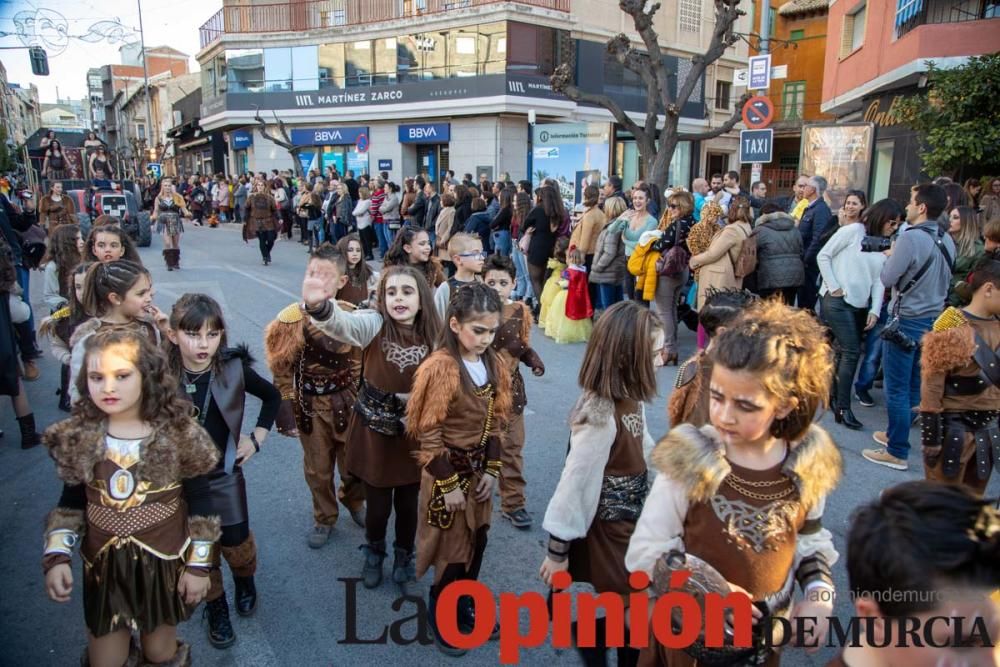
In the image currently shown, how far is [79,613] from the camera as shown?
3.24m

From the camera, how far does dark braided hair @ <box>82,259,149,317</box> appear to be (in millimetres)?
3598

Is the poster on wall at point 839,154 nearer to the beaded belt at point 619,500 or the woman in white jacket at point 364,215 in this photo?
the woman in white jacket at point 364,215

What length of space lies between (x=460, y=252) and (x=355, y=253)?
1.02 meters

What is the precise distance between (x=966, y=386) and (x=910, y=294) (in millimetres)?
1687

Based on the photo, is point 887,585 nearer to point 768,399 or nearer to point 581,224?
point 768,399

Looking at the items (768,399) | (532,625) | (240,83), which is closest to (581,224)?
(532,625)

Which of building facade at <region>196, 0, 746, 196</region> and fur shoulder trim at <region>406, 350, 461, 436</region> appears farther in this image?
building facade at <region>196, 0, 746, 196</region>

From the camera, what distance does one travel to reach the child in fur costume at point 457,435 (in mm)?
2781

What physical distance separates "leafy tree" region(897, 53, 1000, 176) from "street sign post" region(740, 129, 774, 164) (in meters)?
2.64

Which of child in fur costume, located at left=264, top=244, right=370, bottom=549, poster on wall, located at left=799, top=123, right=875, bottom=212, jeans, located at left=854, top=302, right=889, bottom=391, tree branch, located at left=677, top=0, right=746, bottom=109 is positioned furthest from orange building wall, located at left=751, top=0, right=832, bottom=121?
child in fur costume, located at left=264, top=244, right=370, bottom=549

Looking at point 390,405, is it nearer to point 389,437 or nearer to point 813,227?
point 389,437

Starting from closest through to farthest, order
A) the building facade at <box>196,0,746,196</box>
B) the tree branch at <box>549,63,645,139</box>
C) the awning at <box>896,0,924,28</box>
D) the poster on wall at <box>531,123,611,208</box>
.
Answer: the awning at <box>896,0,924,28</box>
the tree branch at <box>549,63,645,139</box>
the poster on wall at <box>531,123,611,208</box>
the building facade at <box>196,0,746,196</box>

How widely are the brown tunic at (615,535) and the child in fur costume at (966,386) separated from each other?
192cm

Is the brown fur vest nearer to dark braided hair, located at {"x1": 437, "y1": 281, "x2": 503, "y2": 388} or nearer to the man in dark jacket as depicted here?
dark braided hair, located at {"x1": 437, "y1": 281, "x2": 503, "y2": 388}
